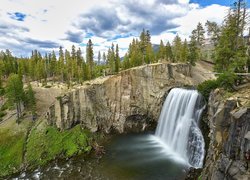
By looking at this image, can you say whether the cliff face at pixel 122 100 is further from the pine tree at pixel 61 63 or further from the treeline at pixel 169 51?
the pine tree at pixel 61 63

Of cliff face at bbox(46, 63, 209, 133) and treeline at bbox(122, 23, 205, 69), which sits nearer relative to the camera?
cliff face at bbox(46, 63, 209, 133)

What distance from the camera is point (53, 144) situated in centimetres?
4672

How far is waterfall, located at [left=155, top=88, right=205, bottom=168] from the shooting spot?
35.1 meters

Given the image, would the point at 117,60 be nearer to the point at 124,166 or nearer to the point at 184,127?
the point at 184,127

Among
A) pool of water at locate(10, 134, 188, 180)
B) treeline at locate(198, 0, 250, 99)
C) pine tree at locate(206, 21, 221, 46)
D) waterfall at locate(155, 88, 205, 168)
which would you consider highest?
pine tree at locate(206, 21, 221, 46)

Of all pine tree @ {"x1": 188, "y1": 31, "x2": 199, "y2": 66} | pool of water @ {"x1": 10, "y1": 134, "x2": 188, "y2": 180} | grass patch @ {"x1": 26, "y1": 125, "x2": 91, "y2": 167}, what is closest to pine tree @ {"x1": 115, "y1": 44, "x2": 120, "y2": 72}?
pine tree @ {"x1": 188, "y1": 31, "x2": 199, "y2": 66}

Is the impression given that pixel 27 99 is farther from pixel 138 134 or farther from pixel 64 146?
pixel 138 134

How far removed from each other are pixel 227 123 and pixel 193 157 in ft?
46.7

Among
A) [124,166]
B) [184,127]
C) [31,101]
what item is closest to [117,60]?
[31,101]

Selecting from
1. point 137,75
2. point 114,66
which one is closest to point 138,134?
point 137,75

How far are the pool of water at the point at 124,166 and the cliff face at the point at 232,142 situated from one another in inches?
364

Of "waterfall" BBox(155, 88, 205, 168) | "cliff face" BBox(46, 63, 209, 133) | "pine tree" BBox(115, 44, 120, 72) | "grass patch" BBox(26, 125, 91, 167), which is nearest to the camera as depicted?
"waterfall" BBox(155, 88, 205, 168)

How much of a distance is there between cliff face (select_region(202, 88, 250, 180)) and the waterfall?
398 inches

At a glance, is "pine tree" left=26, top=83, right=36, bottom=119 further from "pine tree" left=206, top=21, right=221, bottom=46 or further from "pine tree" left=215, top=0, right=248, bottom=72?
"pine tree" left=206, top=21, right=221, bottom=46
